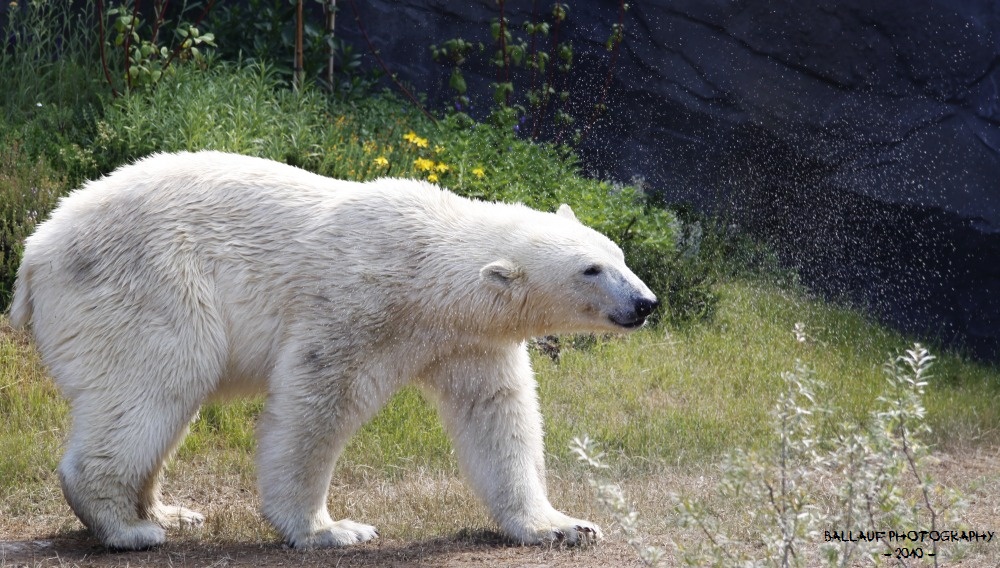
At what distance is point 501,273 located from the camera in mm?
4480

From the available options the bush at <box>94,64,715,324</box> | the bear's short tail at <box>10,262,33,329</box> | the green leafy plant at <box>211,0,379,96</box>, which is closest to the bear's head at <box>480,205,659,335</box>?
the bear's short tail at <box>10,262,33,329</box>

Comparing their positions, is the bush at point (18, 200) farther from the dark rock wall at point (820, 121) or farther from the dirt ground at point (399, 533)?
the dark rock wall at point (820, 121)

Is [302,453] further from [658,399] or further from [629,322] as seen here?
[658,399]

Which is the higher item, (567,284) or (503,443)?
(567,284)

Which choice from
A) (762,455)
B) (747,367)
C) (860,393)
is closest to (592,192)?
(747,367)

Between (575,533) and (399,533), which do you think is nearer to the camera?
(575,533)

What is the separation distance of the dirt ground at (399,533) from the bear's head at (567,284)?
872 mm

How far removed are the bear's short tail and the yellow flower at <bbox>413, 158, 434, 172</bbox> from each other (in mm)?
3414

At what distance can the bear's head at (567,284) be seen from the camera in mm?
4441

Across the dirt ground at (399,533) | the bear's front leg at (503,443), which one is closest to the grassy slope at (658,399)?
the dirt ground at (399,533)

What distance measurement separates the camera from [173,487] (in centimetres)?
577

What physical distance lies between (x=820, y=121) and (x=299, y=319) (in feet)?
18.7

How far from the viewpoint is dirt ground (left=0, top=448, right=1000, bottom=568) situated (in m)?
4.47

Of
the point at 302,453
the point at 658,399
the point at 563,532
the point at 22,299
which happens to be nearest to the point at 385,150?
the point at 658,399
